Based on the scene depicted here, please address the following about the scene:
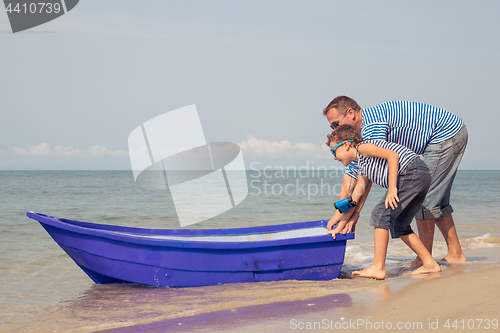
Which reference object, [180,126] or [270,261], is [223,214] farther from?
[270,261]

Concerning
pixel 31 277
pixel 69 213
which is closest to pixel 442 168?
pixel 31 277

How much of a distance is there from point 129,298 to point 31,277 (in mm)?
1601

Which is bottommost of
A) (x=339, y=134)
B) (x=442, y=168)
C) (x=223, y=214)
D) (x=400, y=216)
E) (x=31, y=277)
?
(x=223, y=214)

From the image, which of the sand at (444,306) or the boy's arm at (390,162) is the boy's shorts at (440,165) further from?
the sand at (444,306)

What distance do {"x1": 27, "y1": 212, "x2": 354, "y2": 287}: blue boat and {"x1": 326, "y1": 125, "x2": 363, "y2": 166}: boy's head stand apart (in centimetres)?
69

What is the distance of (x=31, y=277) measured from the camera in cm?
416

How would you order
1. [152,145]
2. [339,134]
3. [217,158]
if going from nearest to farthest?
[339,134]
[152,145]
[217,158]

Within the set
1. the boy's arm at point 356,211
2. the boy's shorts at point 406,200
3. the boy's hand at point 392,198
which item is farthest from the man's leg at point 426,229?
the boy's hand at point 392,198

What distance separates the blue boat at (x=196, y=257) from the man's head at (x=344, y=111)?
966 mm

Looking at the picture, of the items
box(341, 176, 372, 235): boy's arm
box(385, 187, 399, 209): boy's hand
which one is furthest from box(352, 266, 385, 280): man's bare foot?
box(385, 187, 399, 209): boy's hand

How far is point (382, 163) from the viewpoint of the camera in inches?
117

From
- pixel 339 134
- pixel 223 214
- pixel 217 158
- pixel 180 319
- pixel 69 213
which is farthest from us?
pixel 69 213

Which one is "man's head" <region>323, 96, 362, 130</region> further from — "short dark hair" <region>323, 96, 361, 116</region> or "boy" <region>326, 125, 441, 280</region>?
"boy" <region>326, 125, 441, 280</region>

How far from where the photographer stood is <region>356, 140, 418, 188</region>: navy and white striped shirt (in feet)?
9.76
